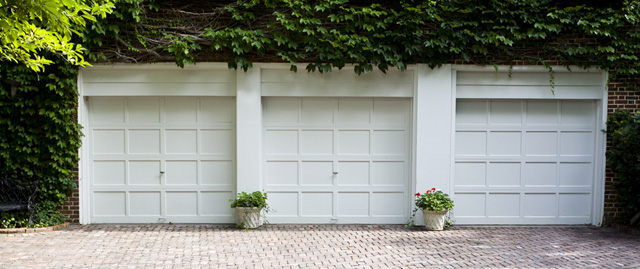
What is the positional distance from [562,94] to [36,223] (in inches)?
342

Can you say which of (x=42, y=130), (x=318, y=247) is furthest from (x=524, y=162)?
(x=42, y=130)

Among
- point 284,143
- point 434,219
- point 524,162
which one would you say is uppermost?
point 284,143

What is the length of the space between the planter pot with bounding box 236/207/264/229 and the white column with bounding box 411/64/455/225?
262cm

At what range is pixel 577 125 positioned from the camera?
801cm

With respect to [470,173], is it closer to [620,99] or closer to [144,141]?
[620,99]

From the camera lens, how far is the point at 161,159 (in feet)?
25.9

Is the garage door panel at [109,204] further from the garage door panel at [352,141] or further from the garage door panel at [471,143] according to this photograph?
the garage door panel at [471,143]

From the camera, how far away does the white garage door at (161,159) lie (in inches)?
310

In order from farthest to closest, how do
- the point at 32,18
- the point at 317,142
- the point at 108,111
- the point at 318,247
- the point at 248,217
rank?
the point at 317,142 < the point at 108,111 < the point at 248,217 < the point at 318,247 < the point at 32,18

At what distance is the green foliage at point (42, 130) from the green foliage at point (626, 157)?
8.53 meters

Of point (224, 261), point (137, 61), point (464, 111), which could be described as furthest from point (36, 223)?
point (464, 111)

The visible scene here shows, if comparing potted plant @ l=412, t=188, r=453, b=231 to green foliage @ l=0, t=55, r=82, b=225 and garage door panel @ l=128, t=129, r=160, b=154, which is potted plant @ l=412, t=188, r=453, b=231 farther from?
green foliage @ l=0, t=55, r=82, b=225

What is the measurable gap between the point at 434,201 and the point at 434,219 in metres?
0.32

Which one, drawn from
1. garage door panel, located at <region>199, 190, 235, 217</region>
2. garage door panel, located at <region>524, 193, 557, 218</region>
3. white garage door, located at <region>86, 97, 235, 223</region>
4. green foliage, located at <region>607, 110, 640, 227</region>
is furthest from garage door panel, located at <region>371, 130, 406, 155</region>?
green foliage, located at <region>607, 110, 640, 227</region>
